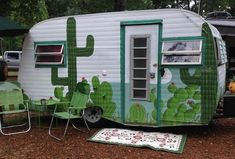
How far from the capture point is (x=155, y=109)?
743cm

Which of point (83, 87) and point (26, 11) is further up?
point (26, 11)

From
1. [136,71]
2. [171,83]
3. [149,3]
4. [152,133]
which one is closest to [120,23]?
[136,71]

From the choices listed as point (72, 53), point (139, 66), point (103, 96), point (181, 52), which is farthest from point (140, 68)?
point (72, 53)

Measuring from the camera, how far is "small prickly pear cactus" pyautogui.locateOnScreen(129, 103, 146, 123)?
7.54m

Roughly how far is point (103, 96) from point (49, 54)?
Result: 59.0 inches

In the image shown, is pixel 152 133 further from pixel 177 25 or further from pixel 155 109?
pixel 177 25

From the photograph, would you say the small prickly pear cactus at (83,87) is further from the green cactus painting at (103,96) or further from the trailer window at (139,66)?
the trailer window at (139,66)

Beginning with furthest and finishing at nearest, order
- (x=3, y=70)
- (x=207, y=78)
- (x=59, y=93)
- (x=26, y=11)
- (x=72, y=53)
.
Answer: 1. (x=26, y=11)
2. (x=3, y=70)
3. (x=59, y=93)
4. (x=72, y=53)
5. (x=207, y=78)

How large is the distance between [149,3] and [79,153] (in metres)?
28.4

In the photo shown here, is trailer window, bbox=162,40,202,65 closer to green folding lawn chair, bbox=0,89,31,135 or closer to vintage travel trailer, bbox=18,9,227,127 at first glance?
vintage travel trailer, bbox=18,9,227,127

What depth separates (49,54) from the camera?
836 cm

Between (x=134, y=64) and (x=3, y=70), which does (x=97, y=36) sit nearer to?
(x=134, y=64)

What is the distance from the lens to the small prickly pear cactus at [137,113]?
7539 mm

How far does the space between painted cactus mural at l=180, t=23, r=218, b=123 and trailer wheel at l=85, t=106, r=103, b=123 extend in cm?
196
